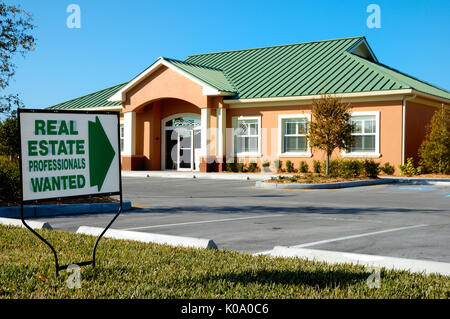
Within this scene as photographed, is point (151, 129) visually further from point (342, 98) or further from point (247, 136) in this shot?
point (342, 98)

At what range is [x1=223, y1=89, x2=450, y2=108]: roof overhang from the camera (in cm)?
2364

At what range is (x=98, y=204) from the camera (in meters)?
12.1

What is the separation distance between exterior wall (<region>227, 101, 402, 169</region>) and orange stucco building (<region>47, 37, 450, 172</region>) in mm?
48

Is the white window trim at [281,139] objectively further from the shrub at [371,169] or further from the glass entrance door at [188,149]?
the glass entrance door at [188,149]

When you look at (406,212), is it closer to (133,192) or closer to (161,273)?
(161,273)

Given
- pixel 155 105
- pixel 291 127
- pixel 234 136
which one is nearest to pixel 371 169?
pixel 291 127

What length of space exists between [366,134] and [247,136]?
6.72 metres

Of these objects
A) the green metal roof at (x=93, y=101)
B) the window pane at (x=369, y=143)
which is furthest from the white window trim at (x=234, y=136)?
the green metal roof at (x=93, y=101)

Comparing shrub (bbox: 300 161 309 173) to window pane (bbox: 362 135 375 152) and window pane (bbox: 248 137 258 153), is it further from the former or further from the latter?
window pane (bbox: 248 137 258 153)

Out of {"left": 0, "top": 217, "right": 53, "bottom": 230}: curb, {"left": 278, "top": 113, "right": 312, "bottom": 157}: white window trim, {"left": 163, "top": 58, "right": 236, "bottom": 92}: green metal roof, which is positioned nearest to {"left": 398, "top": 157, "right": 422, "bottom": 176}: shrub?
{"left": 278, "top": 113, "right": 312, "bottom": 157}: white window trim

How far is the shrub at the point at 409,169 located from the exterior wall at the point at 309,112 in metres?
0.46

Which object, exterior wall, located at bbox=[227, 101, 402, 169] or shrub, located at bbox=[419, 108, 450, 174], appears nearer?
shrub, located at bbox=[419, 108, 450, 174]

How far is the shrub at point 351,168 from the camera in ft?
74.2

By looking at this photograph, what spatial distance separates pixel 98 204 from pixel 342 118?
1265 centimetres
